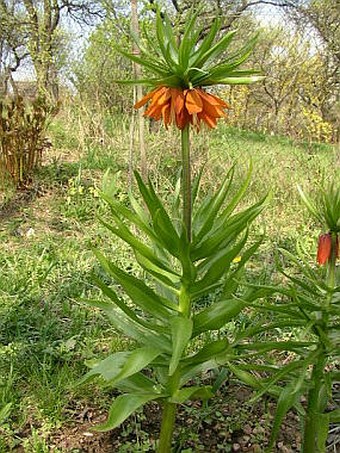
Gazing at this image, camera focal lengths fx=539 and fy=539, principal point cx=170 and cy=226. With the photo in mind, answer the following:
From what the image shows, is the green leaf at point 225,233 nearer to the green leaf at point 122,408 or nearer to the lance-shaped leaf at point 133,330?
the lance-shaped leaf at point 133,330

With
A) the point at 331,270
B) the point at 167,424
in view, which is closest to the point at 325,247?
the point at 331,270

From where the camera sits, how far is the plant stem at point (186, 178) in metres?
1.44

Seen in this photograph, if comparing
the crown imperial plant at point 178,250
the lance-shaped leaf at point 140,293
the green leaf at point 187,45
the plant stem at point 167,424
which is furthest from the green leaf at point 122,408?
the green leaf at point 187,45

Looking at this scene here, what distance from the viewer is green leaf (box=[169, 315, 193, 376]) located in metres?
1.35

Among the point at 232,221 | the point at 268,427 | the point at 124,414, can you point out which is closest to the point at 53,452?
the point at 124,414

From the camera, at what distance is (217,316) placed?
60.5 inches

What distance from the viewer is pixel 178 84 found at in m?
1.35

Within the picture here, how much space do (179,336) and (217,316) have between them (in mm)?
179

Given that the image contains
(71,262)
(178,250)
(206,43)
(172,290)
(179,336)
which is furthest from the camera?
(71,262)

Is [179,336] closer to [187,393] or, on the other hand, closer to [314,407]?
[187,393]

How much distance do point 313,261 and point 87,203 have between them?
206 cm

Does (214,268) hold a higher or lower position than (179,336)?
higher

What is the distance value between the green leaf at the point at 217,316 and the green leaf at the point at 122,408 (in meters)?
0.25

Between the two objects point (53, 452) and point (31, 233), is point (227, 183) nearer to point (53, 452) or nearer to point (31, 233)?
point (53, 452)
